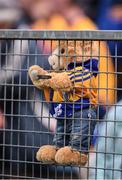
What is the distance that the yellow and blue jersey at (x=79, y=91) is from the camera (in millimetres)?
2664

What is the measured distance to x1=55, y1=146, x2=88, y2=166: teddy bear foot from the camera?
8.68 feet

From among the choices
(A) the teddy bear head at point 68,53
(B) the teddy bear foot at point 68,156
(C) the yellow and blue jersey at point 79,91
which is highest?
(A) the teddy bear head at point 68,53

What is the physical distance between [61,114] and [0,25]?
2.23m

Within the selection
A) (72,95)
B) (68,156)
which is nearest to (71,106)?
(72,95)

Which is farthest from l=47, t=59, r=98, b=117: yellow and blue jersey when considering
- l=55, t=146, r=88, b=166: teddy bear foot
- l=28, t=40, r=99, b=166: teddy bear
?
l=55, t=146, r=88, b=166: teddy bear foot

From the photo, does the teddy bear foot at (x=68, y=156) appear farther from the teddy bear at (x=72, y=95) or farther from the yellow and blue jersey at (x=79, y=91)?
the yellow and blue jersey at (x=79, y=91)

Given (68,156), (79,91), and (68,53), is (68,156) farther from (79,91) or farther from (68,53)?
(68,53)

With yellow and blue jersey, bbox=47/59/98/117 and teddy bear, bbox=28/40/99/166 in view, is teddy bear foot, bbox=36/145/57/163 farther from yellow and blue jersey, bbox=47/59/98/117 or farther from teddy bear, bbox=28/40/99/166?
yellow and blue jersey, bbox=47/59/98/117

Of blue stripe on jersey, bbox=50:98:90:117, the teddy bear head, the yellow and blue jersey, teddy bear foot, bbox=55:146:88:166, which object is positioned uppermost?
the teddy bear head

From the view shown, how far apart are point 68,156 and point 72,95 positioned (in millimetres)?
282

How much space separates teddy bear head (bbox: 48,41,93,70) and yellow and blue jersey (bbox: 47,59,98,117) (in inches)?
1.0

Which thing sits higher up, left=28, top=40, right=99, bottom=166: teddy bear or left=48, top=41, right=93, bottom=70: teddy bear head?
left=48, top=41, right=93, bottom=70: teddy bear head

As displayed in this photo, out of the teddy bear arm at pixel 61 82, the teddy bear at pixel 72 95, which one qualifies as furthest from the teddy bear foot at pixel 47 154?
the teddy bear arm at pixel 61 82

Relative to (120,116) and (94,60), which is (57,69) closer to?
(94,60)
